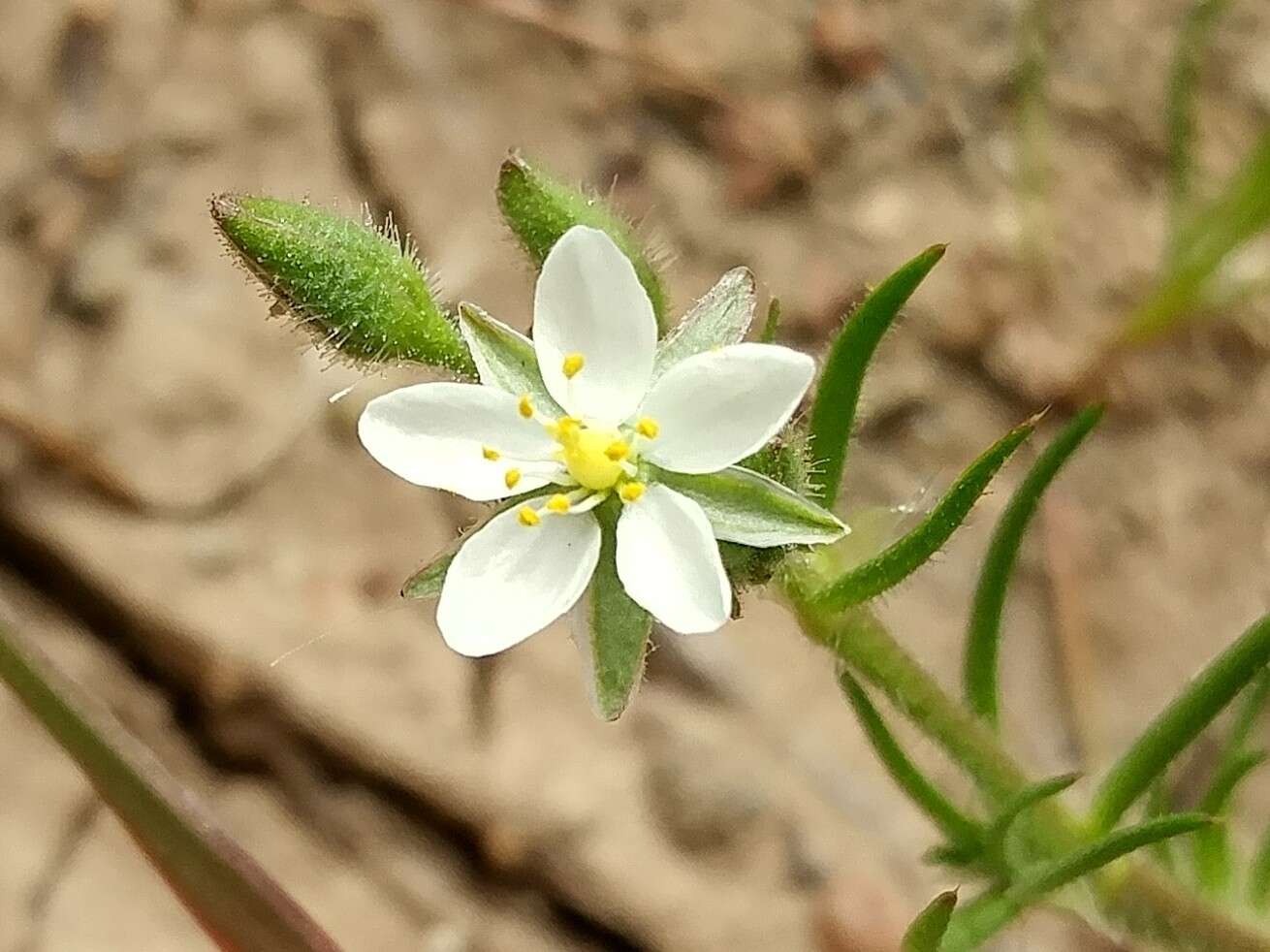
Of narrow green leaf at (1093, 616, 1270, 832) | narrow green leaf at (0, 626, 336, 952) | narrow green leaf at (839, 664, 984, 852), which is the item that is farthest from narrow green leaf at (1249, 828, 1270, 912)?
narrow green leaf at (0, 626, 336, 952)

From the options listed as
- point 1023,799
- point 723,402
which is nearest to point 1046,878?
point 1023,799

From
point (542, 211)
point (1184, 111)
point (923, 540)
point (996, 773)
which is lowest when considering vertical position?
point (996, 773)

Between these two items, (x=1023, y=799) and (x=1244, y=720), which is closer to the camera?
(x=1023, y=799)

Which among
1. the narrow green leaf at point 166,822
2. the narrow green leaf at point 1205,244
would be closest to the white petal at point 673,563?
the narrow green leaf at point 166,822

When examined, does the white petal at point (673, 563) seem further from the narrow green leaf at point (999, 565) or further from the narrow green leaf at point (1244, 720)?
the narrow green leaf at point (1244, 720)

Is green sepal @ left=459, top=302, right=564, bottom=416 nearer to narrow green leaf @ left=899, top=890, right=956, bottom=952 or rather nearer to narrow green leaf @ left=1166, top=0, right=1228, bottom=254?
narrow green leaf @ left=899, top=890, right=956, bottom=952

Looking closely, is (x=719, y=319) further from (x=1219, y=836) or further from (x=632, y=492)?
(x=1219, y=836)
